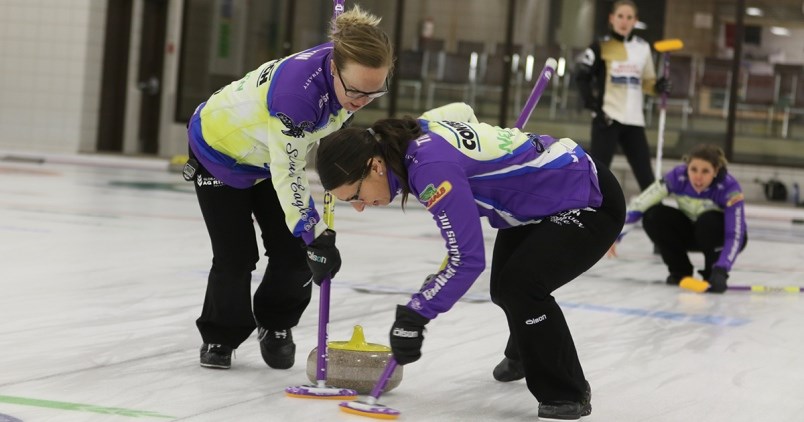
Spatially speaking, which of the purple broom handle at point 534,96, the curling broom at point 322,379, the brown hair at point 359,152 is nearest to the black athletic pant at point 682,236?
the purple broom handle at point 534,96

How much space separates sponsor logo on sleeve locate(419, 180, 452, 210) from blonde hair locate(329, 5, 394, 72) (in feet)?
1.41

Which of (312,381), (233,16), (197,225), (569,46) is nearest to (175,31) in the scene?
(233,16)

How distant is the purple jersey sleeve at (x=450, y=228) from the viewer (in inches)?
98.5

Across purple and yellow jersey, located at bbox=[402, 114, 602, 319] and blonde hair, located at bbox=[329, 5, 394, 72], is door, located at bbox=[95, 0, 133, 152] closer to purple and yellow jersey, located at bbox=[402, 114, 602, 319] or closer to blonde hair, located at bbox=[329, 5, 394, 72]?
blonde hair, located at bbox=[329, 5, 394, 72]

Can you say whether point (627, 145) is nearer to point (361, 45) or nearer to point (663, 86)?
point (663, 86)

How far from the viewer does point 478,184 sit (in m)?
2.69

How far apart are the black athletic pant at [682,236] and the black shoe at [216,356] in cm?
307

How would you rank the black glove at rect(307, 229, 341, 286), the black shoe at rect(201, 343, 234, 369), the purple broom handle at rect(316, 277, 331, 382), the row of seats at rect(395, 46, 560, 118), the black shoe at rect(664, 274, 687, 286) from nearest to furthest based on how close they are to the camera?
the black glove at rect(307, 229, 341, 286) → the purple broom handle at rect(316, 277, 331, 382) → the black shoe at rect(201, 343, 234, 369) → the black shoe at rect(664, 274, 687, 286) → the row of seats at rect(395, 46, 560, 118)

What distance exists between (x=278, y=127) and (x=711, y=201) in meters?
3.32

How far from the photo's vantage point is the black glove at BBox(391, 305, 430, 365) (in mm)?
2516

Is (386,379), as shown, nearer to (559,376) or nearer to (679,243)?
(559,376)

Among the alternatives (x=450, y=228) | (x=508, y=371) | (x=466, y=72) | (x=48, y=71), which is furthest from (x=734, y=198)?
(x=48, y=71)

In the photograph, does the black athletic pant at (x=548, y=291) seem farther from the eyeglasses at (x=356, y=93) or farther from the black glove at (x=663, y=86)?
the black glove at (x=663, y=86)

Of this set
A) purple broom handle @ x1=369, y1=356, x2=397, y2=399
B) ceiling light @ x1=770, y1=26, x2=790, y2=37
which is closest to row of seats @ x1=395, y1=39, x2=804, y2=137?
ceiling light @ x1=770, y1=26, x2=790, y2=37
